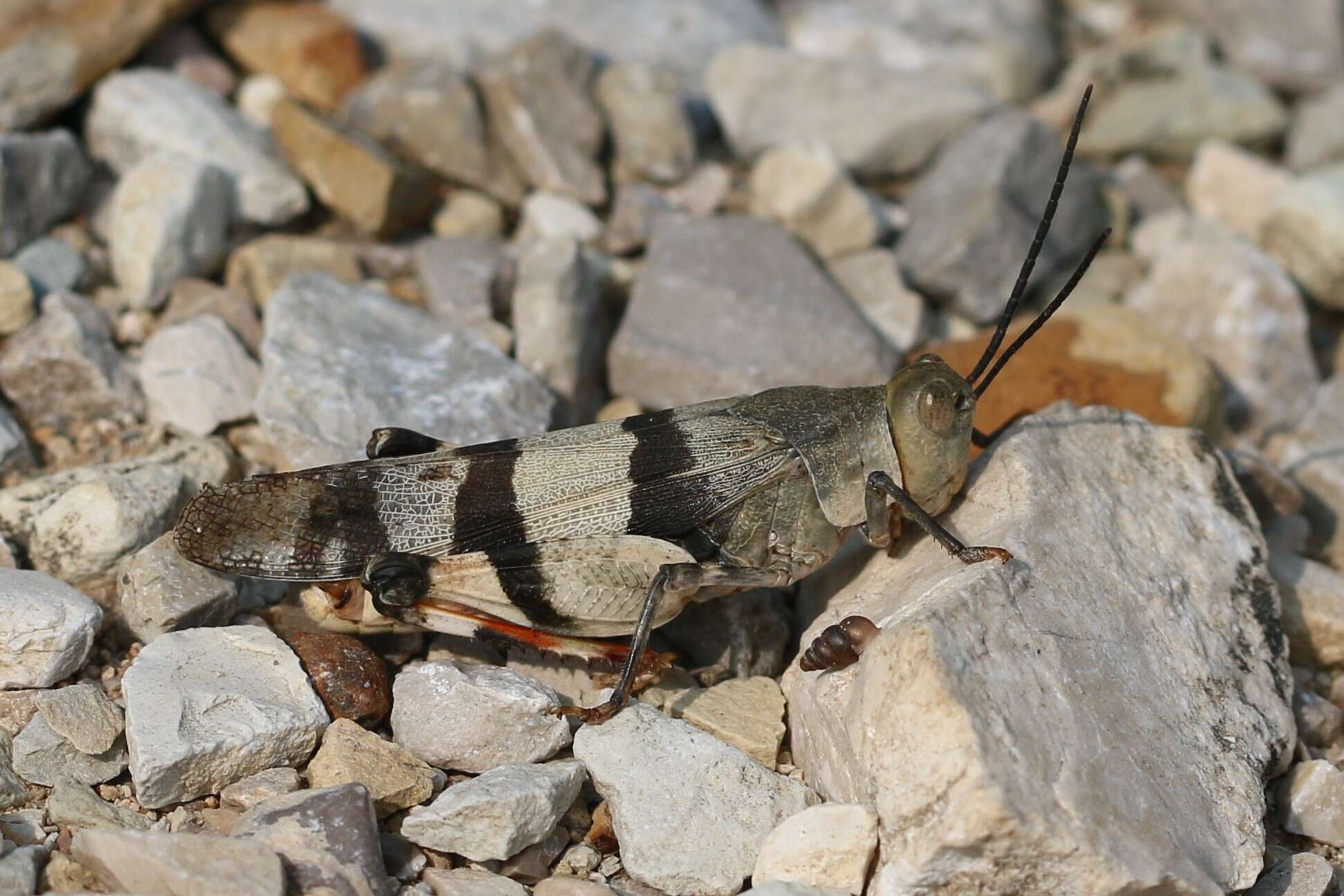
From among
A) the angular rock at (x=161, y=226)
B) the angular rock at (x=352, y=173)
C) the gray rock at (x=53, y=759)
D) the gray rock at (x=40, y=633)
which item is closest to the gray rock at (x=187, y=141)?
the angular rock at (x=352, y=173)

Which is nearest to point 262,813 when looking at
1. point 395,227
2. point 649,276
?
point 649,276

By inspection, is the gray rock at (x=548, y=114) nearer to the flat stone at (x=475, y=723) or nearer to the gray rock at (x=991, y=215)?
the gray rock at (x=991, y=215)

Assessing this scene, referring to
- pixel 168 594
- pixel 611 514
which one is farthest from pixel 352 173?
pixel 611 514

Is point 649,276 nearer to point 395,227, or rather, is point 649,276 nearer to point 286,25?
point 395,227

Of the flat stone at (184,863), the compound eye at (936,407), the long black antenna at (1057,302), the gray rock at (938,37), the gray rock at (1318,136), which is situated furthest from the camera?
the gray rock at (938,37)

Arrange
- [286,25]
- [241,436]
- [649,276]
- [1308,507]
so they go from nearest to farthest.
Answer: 1. [241,436]
2. [1308,507]
3. [649,276]
4. [286,25]

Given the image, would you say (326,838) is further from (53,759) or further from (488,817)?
(53,759)

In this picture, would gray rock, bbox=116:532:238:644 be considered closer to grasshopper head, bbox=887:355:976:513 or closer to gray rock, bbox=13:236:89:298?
gray rock, bbox=13:236:89:298
